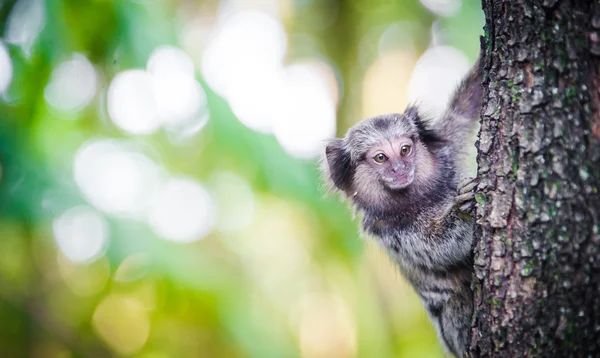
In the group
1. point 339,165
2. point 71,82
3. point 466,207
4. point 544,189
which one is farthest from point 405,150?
point 71,82

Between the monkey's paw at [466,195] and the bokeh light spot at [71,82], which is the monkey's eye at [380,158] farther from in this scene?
the bokeh light spot at [71,82]

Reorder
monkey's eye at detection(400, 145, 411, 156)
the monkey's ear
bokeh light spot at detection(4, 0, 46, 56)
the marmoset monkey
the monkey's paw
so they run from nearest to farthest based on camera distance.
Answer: the monkey's paw
the marmoset monkey
monkey's eye at detection(400, 145, 411, 156)
the monkey's ear
bokeh light spot at detection(4, 0, 46, 56)

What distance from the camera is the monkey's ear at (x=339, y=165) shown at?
3531mm

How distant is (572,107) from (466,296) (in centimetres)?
146

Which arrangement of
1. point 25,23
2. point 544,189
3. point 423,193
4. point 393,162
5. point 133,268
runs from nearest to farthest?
point 544,189, point 423,193, point 393,162, point 25,23, point 133,268

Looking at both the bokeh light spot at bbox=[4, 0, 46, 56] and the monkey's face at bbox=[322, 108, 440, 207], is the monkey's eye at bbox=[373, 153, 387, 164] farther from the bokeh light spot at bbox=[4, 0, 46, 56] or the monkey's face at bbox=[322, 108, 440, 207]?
the bokeh light spot at bbox=[4, 0, 46, 56]

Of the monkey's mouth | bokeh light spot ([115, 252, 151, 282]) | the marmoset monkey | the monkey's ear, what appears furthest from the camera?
bokeh light spot ([115, 252, 151, 282])

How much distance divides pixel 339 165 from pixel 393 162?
49cm

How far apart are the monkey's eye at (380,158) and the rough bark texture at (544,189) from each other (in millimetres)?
1460

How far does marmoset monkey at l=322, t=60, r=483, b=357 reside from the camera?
2.80m

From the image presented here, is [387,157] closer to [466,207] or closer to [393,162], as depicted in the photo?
[393,162]

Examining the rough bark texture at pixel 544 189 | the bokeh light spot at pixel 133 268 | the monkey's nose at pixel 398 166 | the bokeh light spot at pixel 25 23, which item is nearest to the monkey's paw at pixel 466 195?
the rough bark texture at pixel 544 189

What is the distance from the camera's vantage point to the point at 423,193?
3102mm

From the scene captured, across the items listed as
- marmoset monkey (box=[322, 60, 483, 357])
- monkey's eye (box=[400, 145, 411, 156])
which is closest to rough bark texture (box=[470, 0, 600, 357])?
marmoset monkey (box=[322, 60, 483, 357])
